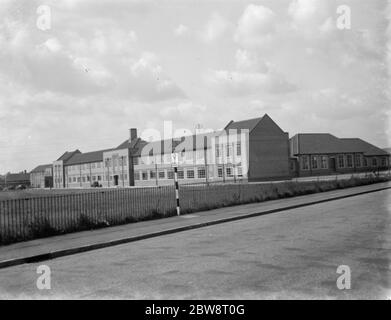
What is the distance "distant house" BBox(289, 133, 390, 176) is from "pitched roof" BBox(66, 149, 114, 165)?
49642 mm

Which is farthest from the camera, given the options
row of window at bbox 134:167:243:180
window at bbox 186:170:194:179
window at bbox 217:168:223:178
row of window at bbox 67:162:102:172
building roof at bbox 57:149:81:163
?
building roof at bbox 57:149:81:163

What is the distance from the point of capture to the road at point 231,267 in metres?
5.80

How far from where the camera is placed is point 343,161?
7556cm

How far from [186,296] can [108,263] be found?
3.09 metres

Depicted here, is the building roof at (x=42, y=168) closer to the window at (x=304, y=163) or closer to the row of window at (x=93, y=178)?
the row of window at (x=93, y=178)

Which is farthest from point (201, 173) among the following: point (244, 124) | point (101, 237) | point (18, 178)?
point (18, 178)

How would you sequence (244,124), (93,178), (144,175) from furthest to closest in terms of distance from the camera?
(93,178) → (144,175) → (244,124)

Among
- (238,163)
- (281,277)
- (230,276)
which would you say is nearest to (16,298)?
(230,276)

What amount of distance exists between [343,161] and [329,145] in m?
3.70

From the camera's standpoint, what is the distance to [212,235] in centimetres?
1127

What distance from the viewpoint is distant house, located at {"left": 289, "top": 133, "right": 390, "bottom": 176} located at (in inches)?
2825

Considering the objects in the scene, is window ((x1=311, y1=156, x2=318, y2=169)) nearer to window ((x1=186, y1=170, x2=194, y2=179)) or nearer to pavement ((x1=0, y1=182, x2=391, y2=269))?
window ((x1=186, y1=170, x2=194, y2=179))

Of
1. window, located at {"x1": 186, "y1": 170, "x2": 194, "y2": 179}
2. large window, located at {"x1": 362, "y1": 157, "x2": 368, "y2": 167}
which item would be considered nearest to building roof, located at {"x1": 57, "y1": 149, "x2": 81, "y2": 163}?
window, located at {"x1": 186, "y1": 170, "x2": 194, "y2": 179}

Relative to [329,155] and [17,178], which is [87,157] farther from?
[329,155]
